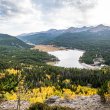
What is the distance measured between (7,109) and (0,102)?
38.4 ft

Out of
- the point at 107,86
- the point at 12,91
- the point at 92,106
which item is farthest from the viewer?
the point at 12,91

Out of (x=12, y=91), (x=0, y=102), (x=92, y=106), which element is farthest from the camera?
(x=12, y=91)

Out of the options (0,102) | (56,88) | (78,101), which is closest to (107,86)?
(78,101)

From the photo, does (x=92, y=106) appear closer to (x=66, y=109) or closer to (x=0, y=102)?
(x=66, y=109)

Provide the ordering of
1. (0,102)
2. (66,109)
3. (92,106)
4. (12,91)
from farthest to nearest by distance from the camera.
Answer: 1. (12,91)
2. (0,102)
3. (92,106)
4. (66,109)

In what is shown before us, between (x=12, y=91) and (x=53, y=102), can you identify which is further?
(x=12, y=91)

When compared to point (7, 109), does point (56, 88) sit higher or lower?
lower

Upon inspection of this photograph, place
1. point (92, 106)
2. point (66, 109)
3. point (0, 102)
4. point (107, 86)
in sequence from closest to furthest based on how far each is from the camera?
1. point (66, 109)
2. point (92, 106)
3. point (107, 86)
4. point (0, 102)

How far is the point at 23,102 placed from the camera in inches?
3159

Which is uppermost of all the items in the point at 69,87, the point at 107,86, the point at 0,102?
the point at 107,86

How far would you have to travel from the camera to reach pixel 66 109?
2327 inches

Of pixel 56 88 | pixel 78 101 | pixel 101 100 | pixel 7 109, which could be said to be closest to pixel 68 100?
pixel 78 101

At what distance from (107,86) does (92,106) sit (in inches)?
287

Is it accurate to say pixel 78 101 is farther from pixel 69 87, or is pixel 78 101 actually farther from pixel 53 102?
pixel 69 87
